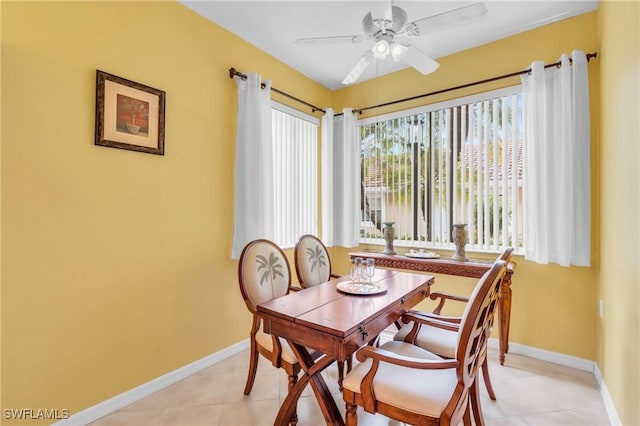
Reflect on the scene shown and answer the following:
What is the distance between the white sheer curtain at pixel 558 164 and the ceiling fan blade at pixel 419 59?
1016 mm

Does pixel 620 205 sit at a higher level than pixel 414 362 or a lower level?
higher

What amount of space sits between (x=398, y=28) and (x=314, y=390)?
2238 millimetres

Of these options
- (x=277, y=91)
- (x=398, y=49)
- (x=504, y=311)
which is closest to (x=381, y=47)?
(x=398, y=49)

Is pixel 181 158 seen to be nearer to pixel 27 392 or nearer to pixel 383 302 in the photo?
pixel 27 392

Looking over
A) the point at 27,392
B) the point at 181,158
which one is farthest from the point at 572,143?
the point at 27,392

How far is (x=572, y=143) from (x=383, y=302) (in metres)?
1.97

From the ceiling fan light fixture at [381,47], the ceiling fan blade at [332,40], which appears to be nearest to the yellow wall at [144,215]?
the ceiling fan blade at [332,40]

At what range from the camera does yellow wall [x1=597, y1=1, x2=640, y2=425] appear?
Answer: 1.47 metres

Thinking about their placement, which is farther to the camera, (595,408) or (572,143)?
(572,143)

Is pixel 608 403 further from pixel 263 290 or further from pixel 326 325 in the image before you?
pixel 263 290

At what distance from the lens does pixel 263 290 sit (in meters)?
2.08

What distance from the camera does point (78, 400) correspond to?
1.80 m

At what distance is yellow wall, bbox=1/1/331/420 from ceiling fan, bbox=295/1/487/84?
1.04m

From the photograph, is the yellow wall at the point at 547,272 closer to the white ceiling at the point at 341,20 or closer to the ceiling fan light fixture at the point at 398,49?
the white ceiling at the point at 341,20
